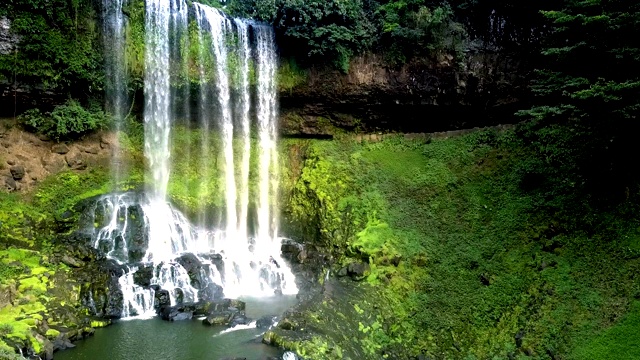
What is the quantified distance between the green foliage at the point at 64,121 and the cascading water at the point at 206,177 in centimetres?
232

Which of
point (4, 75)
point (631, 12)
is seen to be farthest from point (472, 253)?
point (4, 75)

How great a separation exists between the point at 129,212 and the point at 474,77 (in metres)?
16.0

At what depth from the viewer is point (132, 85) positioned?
68.1ft

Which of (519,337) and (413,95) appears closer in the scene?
(519,337)

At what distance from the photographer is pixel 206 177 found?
22016 mm

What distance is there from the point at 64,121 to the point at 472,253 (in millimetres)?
16192

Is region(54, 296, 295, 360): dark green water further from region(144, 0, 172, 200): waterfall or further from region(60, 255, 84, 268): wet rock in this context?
region(144, 0, 172, 200): waterfall

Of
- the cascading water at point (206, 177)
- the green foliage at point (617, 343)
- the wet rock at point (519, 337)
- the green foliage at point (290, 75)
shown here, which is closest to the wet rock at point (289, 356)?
the cascading water at point (206, 177)

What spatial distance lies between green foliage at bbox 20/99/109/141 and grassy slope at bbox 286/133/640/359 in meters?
9.02

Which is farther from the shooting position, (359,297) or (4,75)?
(4,75)

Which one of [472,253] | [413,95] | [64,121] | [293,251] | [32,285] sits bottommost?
[293,251]

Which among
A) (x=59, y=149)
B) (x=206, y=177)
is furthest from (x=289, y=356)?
(x=59, y=149)

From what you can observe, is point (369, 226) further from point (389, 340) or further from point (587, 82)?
point (587, 82)

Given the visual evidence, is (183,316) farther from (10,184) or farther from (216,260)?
(10,184)
